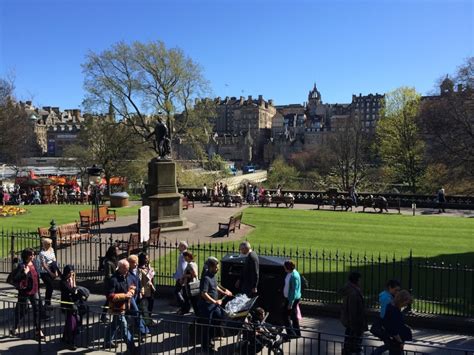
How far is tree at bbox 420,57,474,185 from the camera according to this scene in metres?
24.2

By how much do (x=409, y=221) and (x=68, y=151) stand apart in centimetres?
4370

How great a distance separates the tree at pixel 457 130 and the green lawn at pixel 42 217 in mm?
18017

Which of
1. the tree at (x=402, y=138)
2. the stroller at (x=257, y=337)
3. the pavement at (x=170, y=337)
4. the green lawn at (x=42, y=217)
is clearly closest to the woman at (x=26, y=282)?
the pavement at (x=170, y=337)

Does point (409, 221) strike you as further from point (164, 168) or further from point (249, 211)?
point (164, 168)

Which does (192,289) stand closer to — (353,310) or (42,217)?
(353,310)

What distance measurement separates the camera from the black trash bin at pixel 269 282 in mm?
9664

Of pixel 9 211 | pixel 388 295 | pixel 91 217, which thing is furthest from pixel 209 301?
pixel 9 211

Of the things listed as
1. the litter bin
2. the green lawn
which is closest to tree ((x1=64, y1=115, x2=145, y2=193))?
the litter bin

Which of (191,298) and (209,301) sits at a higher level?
(209,301)

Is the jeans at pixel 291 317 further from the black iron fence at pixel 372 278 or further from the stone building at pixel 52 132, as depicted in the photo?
the stone building at pixel 52 132

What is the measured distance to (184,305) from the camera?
1010 centimetres

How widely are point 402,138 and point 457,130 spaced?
25.8 m

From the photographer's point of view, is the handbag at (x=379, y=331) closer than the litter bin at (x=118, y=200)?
Yes

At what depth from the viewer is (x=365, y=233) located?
67.6ft
